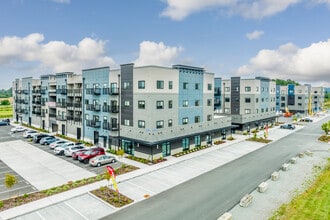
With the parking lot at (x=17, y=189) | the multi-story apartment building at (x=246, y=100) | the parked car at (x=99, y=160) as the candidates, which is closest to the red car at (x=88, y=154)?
the parked car at (x=99, y=160)

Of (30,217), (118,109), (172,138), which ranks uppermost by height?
(118,109)

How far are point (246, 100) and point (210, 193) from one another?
44.4 meters

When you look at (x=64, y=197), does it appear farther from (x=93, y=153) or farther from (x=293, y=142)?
(x=293, y=142)

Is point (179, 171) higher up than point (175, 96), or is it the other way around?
point (175, 96)

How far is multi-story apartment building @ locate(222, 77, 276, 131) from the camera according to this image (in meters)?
61.6

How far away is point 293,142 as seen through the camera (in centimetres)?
4981

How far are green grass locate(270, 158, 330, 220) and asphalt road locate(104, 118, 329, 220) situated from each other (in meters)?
4.01

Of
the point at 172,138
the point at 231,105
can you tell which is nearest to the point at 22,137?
the point at 172,138

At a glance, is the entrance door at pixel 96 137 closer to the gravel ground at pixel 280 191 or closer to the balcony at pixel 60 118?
the balcony at pixel 60 118

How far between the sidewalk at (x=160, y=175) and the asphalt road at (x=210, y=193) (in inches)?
49.8

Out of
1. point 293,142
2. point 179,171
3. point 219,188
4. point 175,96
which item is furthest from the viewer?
point 293,142

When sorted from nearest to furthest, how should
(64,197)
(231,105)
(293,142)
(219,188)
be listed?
(64,197) < (219,188) < (293,142) < (231,105)

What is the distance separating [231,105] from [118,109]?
116 feet

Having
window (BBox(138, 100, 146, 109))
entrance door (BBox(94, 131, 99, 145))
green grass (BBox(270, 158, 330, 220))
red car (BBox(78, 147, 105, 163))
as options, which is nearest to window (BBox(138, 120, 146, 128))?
window (BBox(138, 100, 146, 109))
